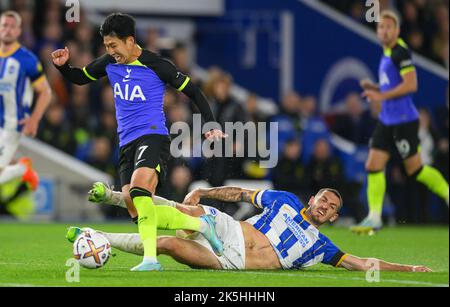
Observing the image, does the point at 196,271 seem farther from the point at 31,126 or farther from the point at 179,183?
the point at 179,183

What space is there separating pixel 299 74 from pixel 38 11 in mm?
4953

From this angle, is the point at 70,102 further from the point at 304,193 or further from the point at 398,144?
the point at 398,144

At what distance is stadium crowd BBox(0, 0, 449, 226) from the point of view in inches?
701

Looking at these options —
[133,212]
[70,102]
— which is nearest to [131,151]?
[133,212]

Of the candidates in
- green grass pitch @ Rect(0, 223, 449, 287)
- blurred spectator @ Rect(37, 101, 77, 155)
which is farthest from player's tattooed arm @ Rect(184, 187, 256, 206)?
blurred spectator @ Rect(37, 101, 77, 155)

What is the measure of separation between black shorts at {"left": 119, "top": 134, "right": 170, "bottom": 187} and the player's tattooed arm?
1.08 feet

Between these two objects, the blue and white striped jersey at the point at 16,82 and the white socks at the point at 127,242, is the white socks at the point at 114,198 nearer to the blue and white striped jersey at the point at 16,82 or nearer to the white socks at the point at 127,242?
the white socks at the point at 127,242

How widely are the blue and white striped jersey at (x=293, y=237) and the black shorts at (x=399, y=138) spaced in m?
4.82

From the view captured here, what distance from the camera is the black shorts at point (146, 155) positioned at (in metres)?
9.73

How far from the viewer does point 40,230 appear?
51.6ft

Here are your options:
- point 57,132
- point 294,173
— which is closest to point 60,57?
point 294,173

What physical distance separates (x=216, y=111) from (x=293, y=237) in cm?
732

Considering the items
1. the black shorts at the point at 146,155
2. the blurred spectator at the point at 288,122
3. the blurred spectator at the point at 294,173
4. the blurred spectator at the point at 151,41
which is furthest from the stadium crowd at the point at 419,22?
the black shorts at the point at 146,155

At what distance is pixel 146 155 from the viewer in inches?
384
